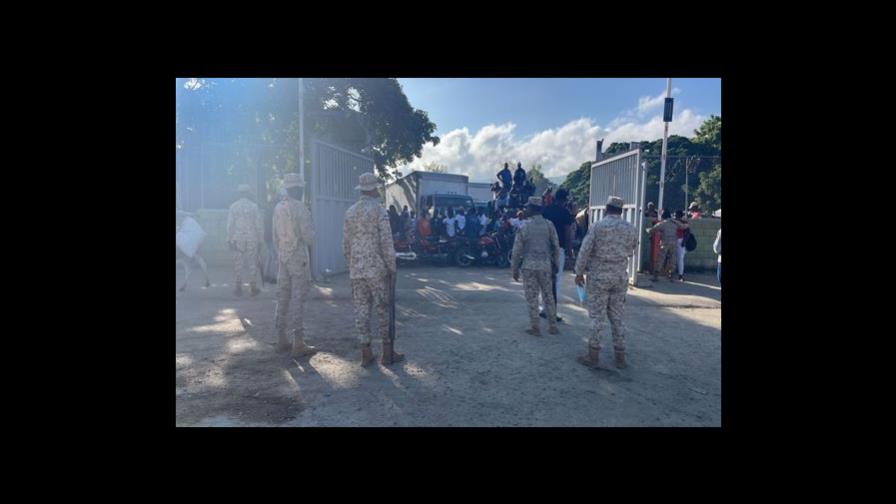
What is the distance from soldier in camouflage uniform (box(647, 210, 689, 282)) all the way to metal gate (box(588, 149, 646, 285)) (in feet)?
1.89

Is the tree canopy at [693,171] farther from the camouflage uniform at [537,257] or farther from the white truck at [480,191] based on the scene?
the camouflage uniform at [537,257]

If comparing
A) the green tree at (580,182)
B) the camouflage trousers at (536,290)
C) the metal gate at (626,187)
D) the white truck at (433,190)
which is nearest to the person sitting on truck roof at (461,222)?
the white truck at (433,190)

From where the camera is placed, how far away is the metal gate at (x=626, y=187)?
9.28 meters

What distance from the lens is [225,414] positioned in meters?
3.57

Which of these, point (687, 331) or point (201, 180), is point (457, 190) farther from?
point (687, 331)

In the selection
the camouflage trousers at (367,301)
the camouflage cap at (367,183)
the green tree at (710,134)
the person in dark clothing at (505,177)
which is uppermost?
the green tree at (710,134)

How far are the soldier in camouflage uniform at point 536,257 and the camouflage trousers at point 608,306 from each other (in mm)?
1126

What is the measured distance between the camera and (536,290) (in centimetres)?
582

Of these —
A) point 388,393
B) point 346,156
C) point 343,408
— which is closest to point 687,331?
point 388,393

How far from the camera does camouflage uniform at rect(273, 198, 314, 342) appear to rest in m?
4.98

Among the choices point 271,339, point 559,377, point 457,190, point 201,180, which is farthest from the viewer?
point 457,190

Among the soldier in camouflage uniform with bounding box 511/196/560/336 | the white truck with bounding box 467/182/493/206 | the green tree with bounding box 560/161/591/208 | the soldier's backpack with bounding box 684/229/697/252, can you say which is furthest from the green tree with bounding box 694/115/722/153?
the soldier in camouflage uniform with bounding box 511/196/560/336

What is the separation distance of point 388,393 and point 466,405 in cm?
73

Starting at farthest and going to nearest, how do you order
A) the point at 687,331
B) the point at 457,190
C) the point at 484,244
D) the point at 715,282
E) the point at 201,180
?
the point at 457,190 < the point at 201,180 < the point at 484,244 < the point at 715,282 < the point at 687,331
